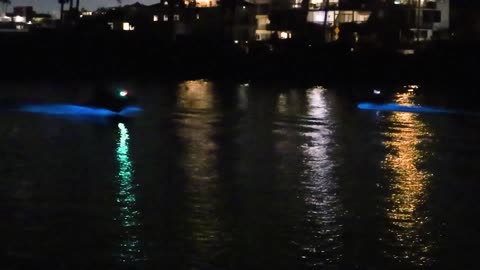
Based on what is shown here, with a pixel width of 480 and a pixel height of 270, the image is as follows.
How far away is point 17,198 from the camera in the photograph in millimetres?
14930

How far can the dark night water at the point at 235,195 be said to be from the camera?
11336 millimetres

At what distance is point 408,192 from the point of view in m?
16.4

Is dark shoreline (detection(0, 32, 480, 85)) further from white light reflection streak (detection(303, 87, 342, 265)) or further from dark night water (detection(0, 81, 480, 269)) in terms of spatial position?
white light reflection streak (detection(303, 87, 342, 265))

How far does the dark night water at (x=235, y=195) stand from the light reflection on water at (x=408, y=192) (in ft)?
0.13

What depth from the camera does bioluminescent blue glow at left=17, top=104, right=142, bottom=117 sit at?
31844 mm

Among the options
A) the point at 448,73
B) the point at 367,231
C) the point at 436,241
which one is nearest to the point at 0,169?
the point at 367,231

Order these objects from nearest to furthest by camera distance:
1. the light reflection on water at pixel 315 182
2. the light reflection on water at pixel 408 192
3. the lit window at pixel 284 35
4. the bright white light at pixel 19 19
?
the light reflection on water at pixel 315 182 → the light reflection on water at pixel 408 192 → the lit window at pixel 284 35 → the bright white light at pixel 19 19

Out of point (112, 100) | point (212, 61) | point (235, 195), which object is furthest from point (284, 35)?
point (235, 195)

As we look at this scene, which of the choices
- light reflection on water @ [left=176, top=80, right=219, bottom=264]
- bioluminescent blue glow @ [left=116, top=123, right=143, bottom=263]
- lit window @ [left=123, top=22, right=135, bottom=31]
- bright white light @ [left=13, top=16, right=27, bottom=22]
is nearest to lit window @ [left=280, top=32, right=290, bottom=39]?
lit window @ [left=123, top=22, right=135, bottom=31]

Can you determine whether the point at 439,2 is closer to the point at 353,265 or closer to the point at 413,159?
the point at 413,159

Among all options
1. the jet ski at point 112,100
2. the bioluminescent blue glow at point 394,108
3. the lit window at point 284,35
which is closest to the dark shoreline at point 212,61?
A: the lit window at point 284,35

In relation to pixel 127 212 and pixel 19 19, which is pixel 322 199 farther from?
pixel 19 19

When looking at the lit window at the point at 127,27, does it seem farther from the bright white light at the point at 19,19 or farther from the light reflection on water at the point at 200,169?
the light reflection on water at the point at 200,169

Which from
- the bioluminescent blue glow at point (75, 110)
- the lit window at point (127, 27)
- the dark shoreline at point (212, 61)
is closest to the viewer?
the bioluminescent blue glow at point (75, 110)
